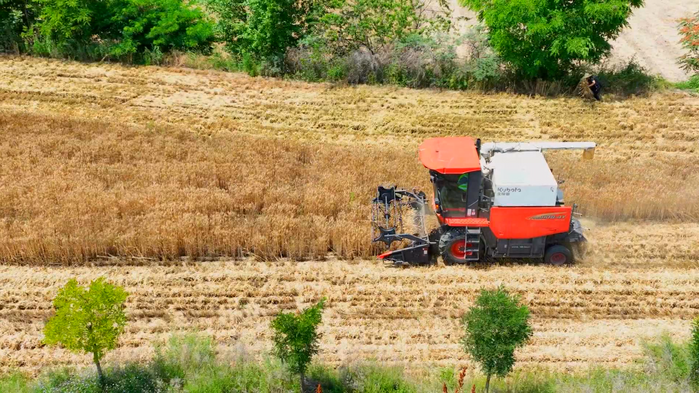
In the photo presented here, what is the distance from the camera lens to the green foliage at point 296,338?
9406 millimetres

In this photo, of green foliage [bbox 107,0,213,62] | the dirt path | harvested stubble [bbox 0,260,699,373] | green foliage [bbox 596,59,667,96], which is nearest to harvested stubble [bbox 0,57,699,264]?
green foliage [bbox 596,59,667,96]

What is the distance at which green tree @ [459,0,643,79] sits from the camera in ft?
62.5

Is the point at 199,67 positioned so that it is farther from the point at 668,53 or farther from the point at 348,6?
the point at 668,53

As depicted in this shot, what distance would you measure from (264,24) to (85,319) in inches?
551

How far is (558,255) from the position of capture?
13.0m

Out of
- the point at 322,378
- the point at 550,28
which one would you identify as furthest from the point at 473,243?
the point at 550,28

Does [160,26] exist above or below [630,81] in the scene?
above

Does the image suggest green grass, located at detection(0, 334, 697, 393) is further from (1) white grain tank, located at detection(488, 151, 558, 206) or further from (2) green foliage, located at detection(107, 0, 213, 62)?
(2) green foliage, located at detection(107, 0, 213, 62)

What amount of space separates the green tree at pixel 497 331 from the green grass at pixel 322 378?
1.00 m

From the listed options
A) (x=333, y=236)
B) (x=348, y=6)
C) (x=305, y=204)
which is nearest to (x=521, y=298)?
(x=333, y=236)

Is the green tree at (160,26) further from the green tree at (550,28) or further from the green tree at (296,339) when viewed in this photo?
the green tree at (296,339)

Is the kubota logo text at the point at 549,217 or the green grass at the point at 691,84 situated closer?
the kubota logo text at the point at 549,217

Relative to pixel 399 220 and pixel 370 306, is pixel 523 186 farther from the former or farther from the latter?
pixel 370 306

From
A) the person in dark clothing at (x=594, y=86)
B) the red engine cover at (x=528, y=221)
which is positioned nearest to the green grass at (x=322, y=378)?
the red engine cover at (x=528, y=221)
